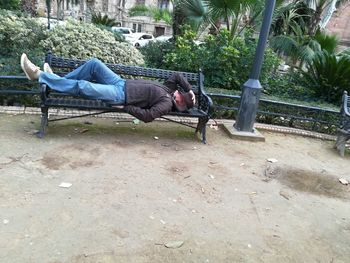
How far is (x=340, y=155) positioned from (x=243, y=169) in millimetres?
2015

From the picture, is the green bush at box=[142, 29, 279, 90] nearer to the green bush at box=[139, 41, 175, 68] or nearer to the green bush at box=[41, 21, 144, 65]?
the green bush at box=[139, 41, 175, 68]

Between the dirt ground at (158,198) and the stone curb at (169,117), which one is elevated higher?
the stone curb at (169,117)

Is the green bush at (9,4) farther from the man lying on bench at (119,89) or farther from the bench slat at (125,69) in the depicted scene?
the man lying on bench at (119,89)

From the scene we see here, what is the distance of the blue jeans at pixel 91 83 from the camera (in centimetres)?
437

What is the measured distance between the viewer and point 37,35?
21.9ft

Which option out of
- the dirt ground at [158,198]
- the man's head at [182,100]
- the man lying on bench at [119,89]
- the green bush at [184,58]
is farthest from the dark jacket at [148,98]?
the green bush at [184,58]

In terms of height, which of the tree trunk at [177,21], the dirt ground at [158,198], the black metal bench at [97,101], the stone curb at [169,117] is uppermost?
the tree trunk at [177,21]

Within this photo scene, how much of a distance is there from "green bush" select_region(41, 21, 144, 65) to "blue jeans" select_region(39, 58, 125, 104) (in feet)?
5.31

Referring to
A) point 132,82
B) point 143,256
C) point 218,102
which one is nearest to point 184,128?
point 218,102

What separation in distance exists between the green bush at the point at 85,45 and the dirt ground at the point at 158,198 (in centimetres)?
152

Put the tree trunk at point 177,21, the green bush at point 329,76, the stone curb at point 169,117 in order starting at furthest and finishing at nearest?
the tree trunk at point 177,21 → the green bush at point 329,76 → the stone curb at point 169,117

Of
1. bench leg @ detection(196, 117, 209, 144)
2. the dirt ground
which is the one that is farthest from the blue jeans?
bench leg @ detection(196, 117, 209, 144)

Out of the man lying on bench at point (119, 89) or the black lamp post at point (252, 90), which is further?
the black lamp post at point (252, 90)

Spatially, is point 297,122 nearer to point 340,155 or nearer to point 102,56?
point 340,155
